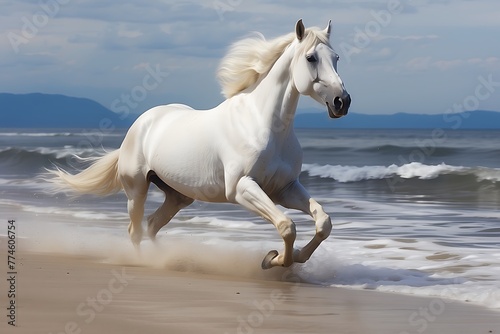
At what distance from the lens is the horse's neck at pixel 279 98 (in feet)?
22.8

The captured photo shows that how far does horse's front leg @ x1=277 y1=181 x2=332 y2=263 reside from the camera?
21.5 ft

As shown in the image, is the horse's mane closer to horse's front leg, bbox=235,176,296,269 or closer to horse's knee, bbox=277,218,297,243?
horse's front leg, bbox=235,176,296,269

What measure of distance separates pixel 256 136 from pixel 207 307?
5.88ft

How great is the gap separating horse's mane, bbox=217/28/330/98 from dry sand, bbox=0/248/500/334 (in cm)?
154

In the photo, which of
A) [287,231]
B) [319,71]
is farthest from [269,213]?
[319,71]

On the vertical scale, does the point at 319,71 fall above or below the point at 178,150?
above

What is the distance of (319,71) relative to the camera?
6629mm

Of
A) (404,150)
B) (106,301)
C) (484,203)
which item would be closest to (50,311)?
(106,301)

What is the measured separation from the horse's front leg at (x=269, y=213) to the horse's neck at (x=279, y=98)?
1.56 ft

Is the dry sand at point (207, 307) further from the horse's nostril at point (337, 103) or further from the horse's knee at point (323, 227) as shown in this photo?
the horse's nostril at point (337, 103)

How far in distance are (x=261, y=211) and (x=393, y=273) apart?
47.8 inches

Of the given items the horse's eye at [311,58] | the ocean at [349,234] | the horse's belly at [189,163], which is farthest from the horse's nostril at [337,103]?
the ocean at [349,234]

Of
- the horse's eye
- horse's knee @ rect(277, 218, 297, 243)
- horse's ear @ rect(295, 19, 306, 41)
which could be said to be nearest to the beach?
horse's knee @ rect(277, 218, 297, 243)

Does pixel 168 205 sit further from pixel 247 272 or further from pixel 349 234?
pixel 349 234
